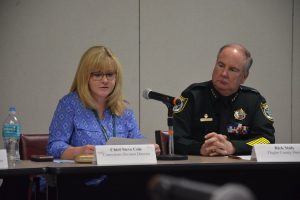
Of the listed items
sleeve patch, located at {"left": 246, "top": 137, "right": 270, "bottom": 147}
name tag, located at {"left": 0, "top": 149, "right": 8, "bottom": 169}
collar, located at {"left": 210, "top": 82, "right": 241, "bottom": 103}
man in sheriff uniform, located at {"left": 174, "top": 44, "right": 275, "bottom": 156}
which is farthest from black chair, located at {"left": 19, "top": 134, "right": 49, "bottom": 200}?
sleeve patch, located at {"left": 246, "top": 137, "right": 270, "bottom": 147}

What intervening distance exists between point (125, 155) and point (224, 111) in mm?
1082

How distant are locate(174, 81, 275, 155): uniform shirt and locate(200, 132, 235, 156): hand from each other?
0.19 metres

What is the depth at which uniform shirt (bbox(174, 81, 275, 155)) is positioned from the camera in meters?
3.17

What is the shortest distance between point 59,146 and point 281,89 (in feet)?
9.01

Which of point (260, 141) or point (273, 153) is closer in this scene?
point (273, 153)

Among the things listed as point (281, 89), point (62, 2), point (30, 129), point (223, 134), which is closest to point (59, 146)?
point (223, 134)

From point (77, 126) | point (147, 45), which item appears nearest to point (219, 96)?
point (77, 126)

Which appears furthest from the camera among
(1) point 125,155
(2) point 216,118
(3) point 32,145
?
(2) point 216,118

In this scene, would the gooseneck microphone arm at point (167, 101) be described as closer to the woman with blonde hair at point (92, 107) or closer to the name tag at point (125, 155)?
the name tag at point (125, 155)

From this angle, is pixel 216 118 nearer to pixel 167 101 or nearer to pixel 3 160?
pixel 167 101

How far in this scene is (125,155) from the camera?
2.28 m

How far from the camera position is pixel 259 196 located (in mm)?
2594

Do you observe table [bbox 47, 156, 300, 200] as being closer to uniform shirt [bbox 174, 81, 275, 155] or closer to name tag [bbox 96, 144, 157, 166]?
name tag [bbox 96, 144, 157, 166]

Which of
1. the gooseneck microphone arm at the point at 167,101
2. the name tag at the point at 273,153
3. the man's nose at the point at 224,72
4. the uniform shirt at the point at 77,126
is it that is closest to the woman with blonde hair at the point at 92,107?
the uniform shirt at the point at 77,126
